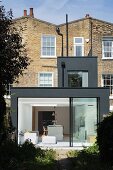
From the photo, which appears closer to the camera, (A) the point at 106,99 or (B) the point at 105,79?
(A) the point at 106,99

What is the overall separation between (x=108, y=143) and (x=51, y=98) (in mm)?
19955

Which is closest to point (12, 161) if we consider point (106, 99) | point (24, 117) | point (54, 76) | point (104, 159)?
point (104, 159)

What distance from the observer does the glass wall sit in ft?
113

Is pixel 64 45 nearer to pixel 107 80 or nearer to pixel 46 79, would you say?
pixel 46 79

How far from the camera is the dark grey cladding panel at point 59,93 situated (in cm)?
3428

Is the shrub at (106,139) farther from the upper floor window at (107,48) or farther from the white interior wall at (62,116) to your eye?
the upper floor window at (107,48)

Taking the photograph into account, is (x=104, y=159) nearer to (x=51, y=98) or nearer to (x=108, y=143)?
(x=108, y=143)

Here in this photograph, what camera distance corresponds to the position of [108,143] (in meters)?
15.6

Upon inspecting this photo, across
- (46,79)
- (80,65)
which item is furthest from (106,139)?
(46,79)

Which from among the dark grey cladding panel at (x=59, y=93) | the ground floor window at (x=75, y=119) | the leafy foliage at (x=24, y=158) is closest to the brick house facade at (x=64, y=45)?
the ground floor window at (x=75, y=119)

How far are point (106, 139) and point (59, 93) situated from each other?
18.9 metres

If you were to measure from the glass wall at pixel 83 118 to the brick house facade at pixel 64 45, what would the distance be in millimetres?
13182

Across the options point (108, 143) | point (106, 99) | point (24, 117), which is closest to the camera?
point (108, 143)

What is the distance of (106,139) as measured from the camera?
15.8 meters
